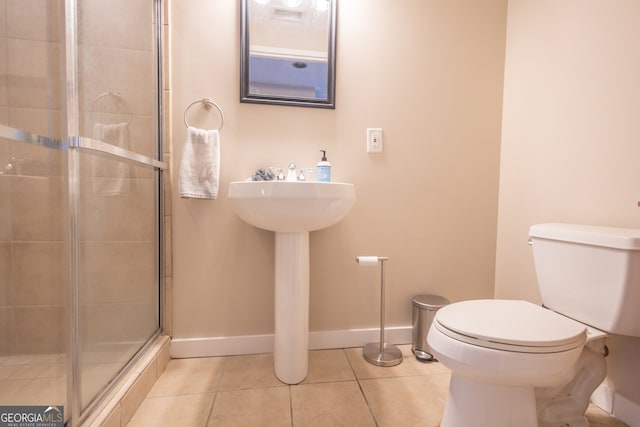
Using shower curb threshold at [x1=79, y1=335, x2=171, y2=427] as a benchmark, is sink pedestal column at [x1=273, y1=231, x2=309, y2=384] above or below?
above

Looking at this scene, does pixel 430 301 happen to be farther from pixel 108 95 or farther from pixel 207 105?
pixel 108 95

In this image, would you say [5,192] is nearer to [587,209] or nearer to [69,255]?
[69,255]

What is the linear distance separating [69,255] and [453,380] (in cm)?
116

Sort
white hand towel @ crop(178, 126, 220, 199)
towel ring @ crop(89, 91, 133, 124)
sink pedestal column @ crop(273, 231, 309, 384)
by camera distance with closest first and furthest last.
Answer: towel ring @ crop(89, 91, 133, 124)
sink pedestal column @ crop(273, 231, 309, 384)
white hand towel @ crop(178, 126, 220, 199)

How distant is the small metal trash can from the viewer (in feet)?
4.47

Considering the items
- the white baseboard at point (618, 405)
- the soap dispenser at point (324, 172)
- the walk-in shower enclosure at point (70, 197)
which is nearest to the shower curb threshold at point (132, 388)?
the walk-in shower enclosure at point (70, 197)

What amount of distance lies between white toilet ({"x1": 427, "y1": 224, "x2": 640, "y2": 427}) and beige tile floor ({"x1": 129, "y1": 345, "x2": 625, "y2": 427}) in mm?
241

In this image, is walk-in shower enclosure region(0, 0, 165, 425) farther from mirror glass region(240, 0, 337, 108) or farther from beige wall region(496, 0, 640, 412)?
beige wall region(496, 0, 640, 412)

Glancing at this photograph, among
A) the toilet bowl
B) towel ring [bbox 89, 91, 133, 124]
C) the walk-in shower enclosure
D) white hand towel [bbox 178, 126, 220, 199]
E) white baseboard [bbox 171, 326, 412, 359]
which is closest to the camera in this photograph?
the toilet bowl

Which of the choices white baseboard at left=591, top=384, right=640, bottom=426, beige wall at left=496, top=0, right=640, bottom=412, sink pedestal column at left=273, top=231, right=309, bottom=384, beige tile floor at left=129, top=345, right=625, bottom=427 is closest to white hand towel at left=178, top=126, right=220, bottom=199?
sink pedestal column at left=273, top=231, right=309, bottom=384

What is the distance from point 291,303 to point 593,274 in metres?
1.00

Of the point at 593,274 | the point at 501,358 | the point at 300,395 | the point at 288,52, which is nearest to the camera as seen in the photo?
the point at 501,358

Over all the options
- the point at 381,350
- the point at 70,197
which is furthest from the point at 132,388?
the point at 381,350

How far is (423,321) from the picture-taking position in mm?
1378
